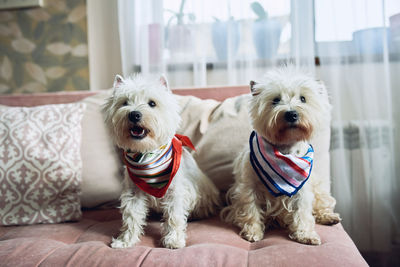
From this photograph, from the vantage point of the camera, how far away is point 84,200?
159cm

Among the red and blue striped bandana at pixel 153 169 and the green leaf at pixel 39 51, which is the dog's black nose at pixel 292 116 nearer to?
the red and blue striped bandana at pixel 153 169

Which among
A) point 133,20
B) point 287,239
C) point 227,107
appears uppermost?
point 133,20

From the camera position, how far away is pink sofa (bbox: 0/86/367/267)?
1039mm

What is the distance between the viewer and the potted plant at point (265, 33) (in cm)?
203

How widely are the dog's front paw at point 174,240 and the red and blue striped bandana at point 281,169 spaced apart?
406 millimetres

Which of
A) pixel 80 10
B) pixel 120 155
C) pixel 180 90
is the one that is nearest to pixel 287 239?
pixel 120 155

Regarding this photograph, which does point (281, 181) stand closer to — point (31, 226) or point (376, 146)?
point (376, 146)

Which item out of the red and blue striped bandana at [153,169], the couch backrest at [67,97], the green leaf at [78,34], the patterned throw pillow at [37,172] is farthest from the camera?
the green leaf at [78,34]

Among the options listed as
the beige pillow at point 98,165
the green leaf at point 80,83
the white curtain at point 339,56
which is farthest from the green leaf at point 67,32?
the beige pillow at point 98,165

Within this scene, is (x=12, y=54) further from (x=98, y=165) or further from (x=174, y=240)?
(x=174, y=240)

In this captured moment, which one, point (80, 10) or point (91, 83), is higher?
point (80, 10)

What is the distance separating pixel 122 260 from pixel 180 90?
109 cm

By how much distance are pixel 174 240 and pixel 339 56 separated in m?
1.51

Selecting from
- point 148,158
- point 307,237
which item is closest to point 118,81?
point 148,158
